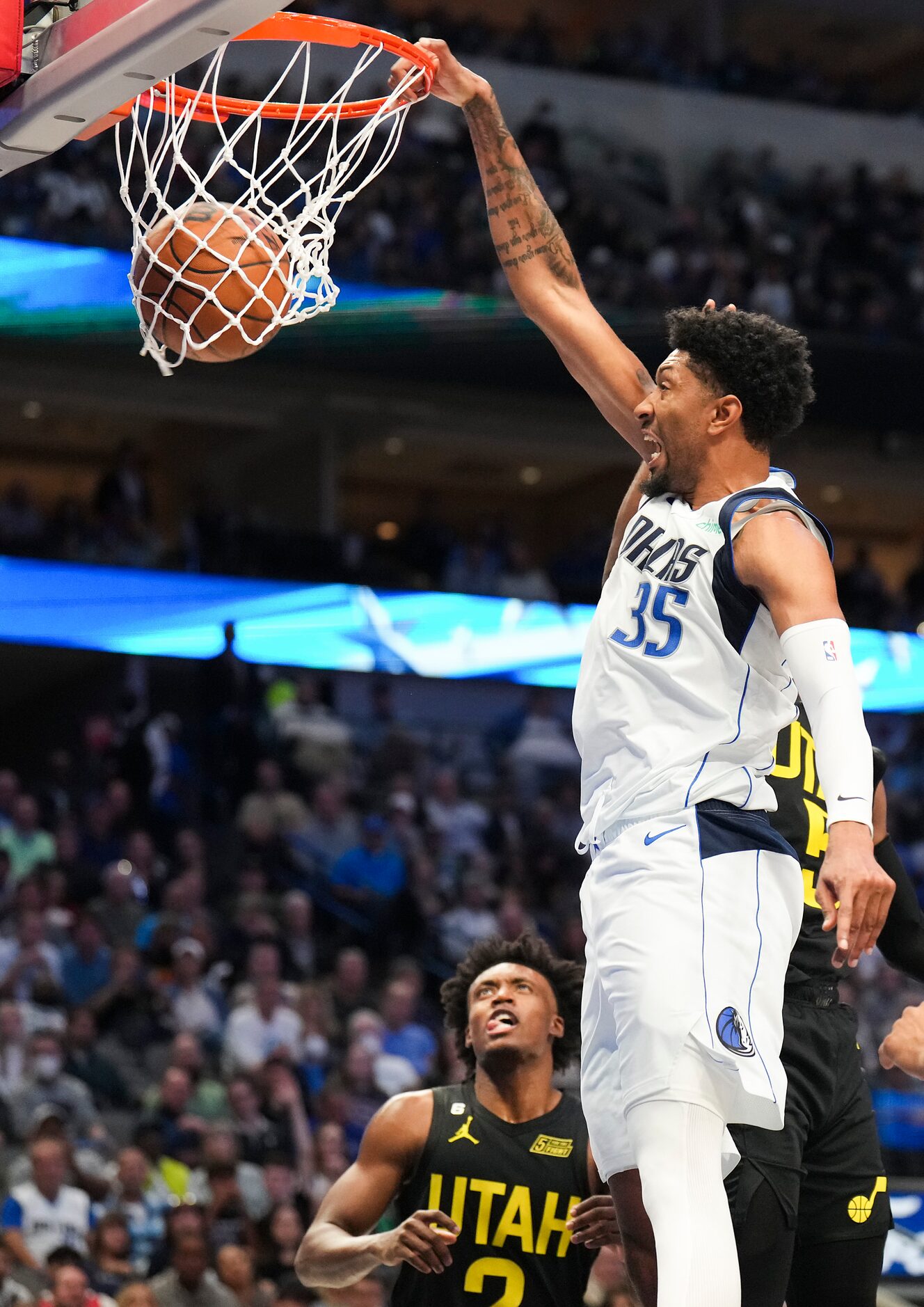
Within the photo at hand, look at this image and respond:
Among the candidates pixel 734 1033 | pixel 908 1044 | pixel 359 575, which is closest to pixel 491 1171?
pixel 908 1044

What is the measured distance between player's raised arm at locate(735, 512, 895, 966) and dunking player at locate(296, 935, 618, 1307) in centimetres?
171

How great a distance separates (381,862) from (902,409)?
888cm

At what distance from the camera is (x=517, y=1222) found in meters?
4.53

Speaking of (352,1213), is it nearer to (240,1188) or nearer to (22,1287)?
(22,1287)

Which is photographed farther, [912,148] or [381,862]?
[912,148]

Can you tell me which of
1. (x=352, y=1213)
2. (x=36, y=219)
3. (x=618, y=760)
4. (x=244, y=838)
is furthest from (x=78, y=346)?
(x=618, y=760)

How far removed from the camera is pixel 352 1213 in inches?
180

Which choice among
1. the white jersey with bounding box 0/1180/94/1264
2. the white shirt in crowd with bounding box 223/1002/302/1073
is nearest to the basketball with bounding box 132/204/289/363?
the white jersey with bounding box 0/1180/94/1264

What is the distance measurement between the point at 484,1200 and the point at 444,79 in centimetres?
275

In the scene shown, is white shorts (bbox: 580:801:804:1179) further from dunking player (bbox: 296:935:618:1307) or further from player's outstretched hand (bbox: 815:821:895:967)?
dunking player (bbox: 296:935:618:1307)

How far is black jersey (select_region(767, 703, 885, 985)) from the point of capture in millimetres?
3639

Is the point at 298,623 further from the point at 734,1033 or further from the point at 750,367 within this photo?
the point at 734,1033

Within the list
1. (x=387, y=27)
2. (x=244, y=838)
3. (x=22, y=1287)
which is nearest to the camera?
(x=22, y=1287)

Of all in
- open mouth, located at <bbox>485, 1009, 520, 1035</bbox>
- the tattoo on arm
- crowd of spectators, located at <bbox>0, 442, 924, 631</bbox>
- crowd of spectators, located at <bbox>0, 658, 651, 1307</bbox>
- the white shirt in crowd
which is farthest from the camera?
crowd of spectators, located at <bbox>0, 442, 924, 631</bbox>
